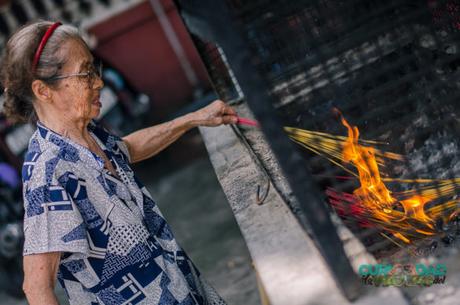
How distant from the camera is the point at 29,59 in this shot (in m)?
1.96

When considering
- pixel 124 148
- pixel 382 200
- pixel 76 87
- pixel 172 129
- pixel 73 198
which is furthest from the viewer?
pixel 172 129

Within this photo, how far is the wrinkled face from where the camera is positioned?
2.05 metres

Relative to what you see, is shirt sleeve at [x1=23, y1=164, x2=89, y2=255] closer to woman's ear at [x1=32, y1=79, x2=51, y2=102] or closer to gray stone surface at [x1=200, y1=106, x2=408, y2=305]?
woman's ear at [x1=32, y1=79, x2=51, y2=102]

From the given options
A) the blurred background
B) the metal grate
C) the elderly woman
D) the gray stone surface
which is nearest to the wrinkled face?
the elderly woman

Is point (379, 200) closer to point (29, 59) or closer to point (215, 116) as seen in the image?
point (215, 116)

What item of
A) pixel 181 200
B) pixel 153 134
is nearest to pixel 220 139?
pixel 153 134

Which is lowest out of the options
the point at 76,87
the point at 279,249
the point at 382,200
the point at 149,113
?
the point at 382,200

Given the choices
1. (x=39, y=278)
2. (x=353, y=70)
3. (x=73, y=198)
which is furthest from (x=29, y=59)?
(x=353, y=70)

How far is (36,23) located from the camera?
80.6 inches

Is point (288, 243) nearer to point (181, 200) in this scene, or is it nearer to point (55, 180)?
point (55, 180)

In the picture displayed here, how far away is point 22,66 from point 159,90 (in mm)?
6831

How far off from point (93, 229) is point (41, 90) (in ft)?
1.85

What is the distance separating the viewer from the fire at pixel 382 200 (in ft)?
8.02

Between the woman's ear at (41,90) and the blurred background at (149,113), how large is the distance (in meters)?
2.86
